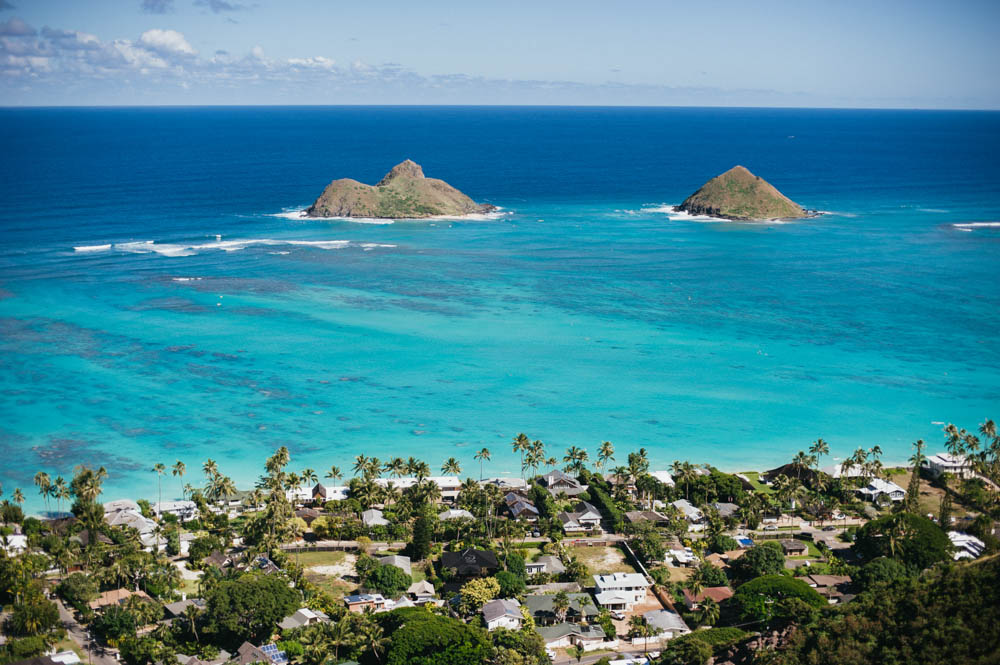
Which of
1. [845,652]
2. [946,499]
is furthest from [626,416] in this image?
[845,652]

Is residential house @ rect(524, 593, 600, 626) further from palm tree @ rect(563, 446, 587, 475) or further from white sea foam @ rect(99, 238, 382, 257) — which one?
white sea foam @ rect(99, 238, 382, 257)

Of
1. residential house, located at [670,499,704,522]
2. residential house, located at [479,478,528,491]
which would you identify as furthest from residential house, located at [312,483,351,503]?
residential house, located at [670,499,704,522]

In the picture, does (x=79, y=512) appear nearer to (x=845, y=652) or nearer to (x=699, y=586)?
Result: (x=699, y=586)

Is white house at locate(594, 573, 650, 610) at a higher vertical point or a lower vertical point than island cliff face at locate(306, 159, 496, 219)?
lower

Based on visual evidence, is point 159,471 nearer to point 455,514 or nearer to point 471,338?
point 455,514

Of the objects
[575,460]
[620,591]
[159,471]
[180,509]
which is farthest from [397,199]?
[620,591]

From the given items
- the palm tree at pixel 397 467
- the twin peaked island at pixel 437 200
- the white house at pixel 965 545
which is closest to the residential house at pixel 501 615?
the palm tree at pixel 397 467
